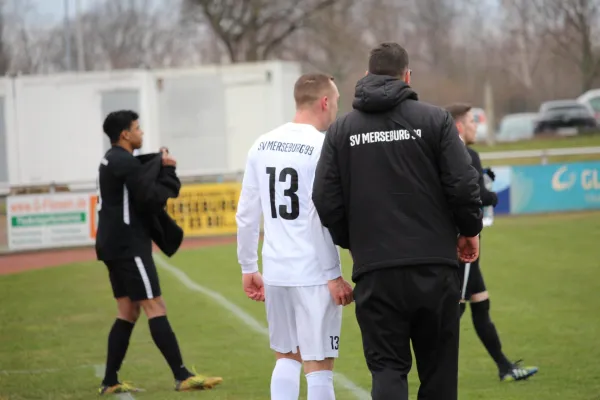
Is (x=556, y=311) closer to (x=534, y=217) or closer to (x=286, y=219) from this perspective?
(x=286, y=219)

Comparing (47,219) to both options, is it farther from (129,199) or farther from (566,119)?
(566,119)

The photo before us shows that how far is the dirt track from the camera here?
19.4 metres

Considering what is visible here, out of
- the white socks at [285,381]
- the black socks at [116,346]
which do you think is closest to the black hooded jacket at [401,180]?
the white socks at [285,381]

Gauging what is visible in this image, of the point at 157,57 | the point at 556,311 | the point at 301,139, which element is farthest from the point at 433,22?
the point at 301,139

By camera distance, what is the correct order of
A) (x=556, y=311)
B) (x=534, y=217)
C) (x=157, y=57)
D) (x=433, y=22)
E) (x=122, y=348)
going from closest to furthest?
A: 1. (x=122, y=348)
2. (x=556, y=311)
3. (x=534, y=217)
4. (x=157, y=57)
5. (x=433, y=22)

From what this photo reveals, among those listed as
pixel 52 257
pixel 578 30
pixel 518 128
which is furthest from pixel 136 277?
pixel 578 30

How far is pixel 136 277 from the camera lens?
26.1 ft

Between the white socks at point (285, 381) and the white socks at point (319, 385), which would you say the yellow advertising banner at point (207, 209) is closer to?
the white socks at point (285, 381)

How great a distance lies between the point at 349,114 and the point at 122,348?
3571 millimetres

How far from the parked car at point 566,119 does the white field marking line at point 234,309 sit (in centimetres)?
2717

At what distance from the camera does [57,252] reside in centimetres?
2158

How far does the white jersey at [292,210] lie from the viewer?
5793mm

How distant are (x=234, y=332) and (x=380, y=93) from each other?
6.24 metres

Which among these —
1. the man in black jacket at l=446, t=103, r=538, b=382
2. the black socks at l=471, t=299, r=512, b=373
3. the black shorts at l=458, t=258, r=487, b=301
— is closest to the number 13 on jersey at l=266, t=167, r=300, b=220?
the man in black jacket at l=446, t=103, r=538, b=382
